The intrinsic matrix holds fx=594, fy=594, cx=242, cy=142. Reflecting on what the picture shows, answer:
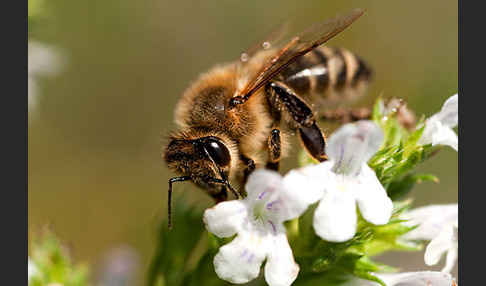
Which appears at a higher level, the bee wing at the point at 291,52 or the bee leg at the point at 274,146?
the bee wing at the point at 291,52

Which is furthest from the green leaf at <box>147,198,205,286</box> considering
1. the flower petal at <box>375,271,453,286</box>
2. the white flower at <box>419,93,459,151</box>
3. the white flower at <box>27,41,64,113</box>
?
the white flower at <box>27,41,64,113</box>

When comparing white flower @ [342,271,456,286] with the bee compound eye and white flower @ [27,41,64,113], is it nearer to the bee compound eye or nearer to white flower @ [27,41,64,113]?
the bee compound eye

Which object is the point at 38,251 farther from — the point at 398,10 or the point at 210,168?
the point at 398,10

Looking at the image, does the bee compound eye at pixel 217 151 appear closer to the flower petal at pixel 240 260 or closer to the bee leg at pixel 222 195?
the bee leg at pixel 222 195

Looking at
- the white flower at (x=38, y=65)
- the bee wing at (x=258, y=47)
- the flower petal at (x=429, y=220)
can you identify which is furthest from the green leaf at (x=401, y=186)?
the white flower at (x=38, y=65)

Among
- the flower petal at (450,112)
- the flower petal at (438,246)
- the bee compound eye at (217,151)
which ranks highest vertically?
the flower petal at (450,112)

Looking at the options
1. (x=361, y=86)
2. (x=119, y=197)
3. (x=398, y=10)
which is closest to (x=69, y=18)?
(x=119, y=197)

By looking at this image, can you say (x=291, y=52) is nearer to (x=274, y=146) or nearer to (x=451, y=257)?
(x=274, y=146)
